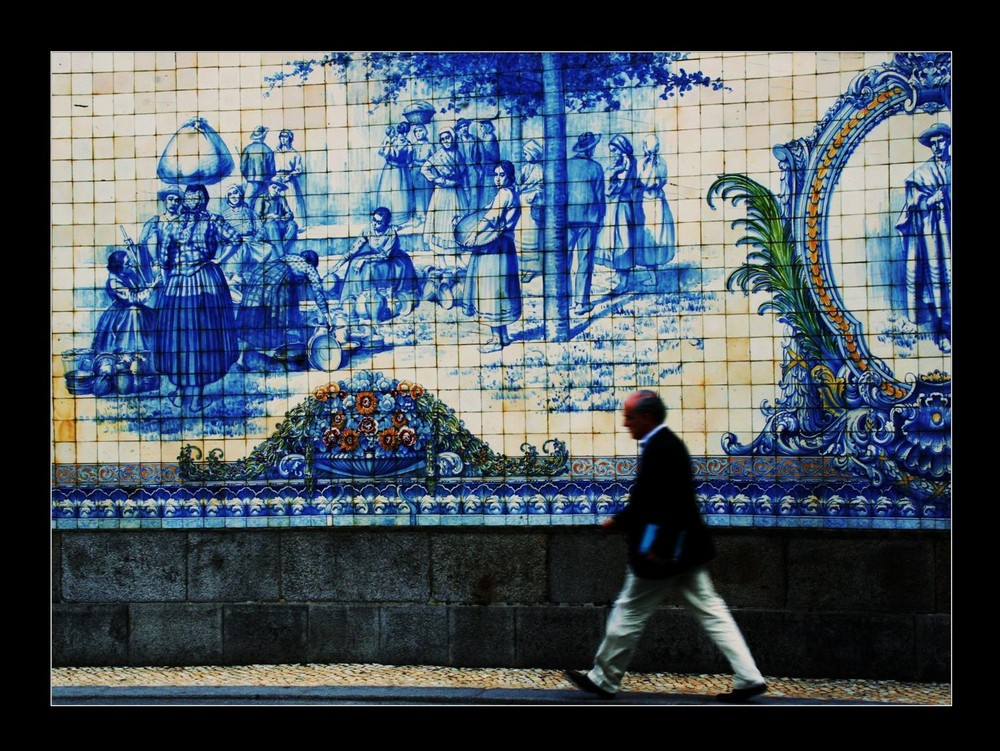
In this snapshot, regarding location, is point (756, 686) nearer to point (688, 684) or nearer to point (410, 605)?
point (688, 684)

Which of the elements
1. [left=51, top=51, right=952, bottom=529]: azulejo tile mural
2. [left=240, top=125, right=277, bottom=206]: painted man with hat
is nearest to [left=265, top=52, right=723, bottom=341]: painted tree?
[left=51, top=51, right=952, bottom=529]: azulejo tile mural

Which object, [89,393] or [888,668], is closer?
[888,668]

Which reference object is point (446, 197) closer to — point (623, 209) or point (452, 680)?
point (623, 209)

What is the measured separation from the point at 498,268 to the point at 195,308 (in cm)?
209

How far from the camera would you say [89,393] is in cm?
696

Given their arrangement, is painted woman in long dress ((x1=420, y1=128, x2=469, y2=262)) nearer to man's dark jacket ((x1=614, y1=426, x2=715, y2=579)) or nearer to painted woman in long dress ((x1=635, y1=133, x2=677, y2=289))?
painted woman in long dress ((x1=635, y1=133, x2=677, y2=289))


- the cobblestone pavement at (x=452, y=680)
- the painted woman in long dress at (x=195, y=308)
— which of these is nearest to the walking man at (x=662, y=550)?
the cobblestone pavement at (x=452, y=680)

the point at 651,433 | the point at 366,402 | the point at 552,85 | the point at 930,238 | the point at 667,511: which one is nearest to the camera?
the point at 667,511

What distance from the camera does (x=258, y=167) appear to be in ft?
22.5

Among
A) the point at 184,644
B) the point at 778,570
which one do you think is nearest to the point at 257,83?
the point at 184,644

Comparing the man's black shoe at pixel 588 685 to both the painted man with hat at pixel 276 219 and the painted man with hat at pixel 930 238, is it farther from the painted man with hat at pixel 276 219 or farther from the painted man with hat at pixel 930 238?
the painted man with hat at pixel 276 219

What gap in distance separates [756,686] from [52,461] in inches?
189

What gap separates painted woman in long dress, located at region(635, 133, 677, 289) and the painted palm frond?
1.34ft

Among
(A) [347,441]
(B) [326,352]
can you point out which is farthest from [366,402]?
(B) [326,352]
